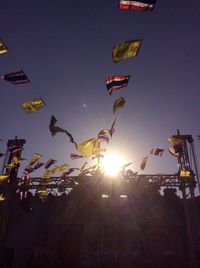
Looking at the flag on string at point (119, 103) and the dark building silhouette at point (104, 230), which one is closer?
the flag on string at point (119, 103)

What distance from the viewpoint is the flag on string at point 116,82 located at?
13.1 m

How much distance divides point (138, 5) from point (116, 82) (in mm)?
4633

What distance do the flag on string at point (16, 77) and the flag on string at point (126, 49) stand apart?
5352mm

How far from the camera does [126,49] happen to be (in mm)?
10852

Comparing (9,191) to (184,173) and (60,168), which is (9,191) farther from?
(184,173)

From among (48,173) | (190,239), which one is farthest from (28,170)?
(190,239)

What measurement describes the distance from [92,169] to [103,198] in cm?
294

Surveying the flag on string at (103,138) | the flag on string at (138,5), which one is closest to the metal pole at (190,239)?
the flag on string at (103,138)

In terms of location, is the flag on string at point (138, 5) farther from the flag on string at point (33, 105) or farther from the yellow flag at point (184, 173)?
the yellow flag at point (184, 173)

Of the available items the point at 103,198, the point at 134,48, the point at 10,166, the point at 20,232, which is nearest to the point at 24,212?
the point at 20,232

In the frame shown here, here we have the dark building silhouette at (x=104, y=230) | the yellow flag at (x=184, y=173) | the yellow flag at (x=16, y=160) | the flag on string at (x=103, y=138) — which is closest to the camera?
the flag on string at (x=103, y=138)

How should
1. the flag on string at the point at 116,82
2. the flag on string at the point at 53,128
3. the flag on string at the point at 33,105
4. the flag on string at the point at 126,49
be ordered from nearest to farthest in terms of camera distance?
the flag on string at the point at 126,49
the flag on string at the point at 116,82
the flag on string at the point at 33,105
the flag on string at the point at 53,128

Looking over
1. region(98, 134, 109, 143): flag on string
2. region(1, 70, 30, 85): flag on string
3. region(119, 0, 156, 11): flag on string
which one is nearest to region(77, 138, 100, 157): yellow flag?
region(98, 134, 109, 143): flag on string

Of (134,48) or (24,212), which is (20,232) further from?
(134,48)
